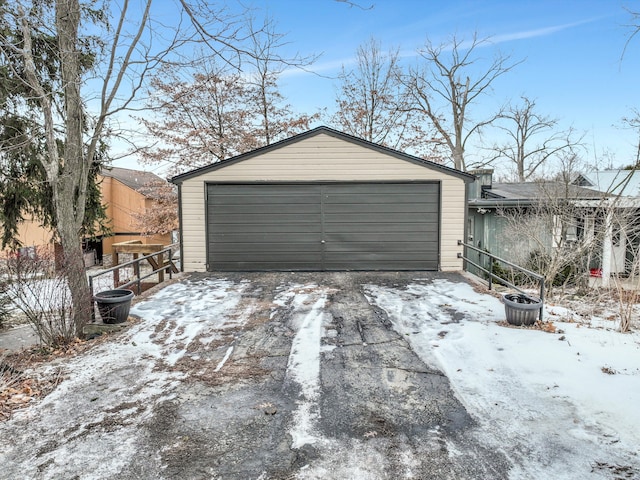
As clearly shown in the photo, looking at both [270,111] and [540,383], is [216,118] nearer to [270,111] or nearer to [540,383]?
[270,111]

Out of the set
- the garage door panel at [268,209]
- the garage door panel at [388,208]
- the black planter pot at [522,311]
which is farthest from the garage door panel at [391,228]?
the black planter pot at [522,311]

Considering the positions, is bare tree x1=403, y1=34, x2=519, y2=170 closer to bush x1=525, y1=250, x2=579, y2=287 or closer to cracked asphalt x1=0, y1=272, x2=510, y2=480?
bush x1=525, y1=250, x2=579, y2=287

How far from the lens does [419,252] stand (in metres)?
9.41

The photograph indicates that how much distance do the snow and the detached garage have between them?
3417 millimetres

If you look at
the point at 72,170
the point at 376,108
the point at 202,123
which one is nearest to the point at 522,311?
the point at 72,170

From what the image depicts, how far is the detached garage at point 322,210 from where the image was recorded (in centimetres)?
926

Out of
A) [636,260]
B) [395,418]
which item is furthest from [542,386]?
[636,260]

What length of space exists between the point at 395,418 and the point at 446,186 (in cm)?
713

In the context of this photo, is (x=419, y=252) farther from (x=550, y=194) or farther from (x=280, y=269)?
(x=550, y=194)

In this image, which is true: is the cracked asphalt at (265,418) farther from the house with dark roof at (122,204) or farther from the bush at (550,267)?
the house with dark roof at (122,204)

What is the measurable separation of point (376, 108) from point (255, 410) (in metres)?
17.0

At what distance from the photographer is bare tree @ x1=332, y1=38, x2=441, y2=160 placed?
18000mm

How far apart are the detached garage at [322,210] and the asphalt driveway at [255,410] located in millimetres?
3868

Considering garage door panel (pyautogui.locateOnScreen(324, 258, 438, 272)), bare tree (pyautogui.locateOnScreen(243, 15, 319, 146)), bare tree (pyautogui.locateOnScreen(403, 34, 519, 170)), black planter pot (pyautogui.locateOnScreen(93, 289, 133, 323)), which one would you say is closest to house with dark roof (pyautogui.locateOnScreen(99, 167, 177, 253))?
bare tree (pyautogui.locateOnScreen(243, 15, 319, 146))
